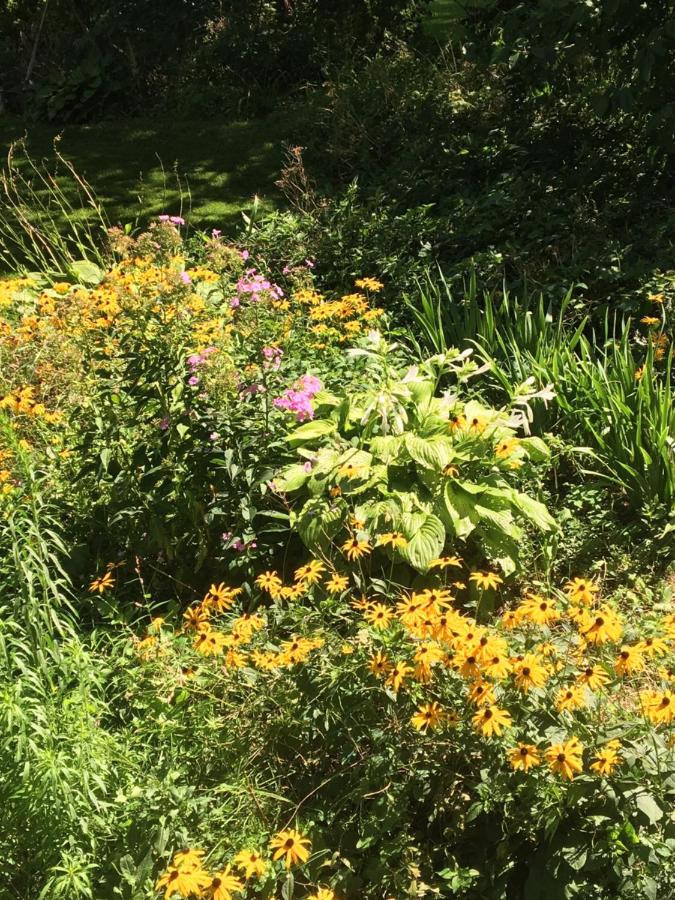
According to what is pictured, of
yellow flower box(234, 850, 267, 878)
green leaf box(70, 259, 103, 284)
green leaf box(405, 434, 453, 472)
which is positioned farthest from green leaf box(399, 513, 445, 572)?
green leaf box(70, 259, 103, 284)

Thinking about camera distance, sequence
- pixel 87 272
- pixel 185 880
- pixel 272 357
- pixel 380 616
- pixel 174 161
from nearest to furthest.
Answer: pixel 185 880, pixel 380 616, pixel 272 357, pixel 87 272, pixel 174 161

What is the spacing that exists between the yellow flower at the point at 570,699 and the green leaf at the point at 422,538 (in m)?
0.95

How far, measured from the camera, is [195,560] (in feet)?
12.0

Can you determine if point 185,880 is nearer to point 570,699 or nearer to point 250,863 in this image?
point 250,863

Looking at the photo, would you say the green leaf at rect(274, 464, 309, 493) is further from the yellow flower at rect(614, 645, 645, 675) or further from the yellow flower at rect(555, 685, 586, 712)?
the yellow flower at rect(614, 645, 645, 675)

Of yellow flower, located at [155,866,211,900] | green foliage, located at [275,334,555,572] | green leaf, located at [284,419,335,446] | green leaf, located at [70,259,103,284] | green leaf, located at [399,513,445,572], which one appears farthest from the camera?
green leaf, located at [70,259,103,284]

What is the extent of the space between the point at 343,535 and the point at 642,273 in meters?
2.53

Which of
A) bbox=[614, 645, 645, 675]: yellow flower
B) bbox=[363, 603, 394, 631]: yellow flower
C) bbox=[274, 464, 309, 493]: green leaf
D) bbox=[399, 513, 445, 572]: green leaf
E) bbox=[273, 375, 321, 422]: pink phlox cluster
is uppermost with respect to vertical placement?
bbox=[273, 375, 321, 422]: pink phlox cluster

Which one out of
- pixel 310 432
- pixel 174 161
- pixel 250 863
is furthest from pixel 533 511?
pixel 174 161

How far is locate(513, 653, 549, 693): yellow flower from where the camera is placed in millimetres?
2078

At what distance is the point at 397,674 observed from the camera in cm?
219

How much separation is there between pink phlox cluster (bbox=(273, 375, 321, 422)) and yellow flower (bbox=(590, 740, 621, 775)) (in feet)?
5.69

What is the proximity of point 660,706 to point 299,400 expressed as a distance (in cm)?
186

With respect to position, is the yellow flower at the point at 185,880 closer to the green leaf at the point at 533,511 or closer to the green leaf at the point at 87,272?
the green leaf at the point at 533,511
